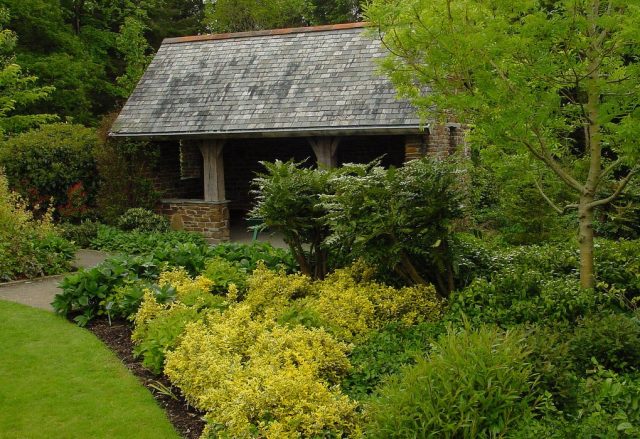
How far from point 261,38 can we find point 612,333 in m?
12.8

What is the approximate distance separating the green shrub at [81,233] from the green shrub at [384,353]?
8.99 meters

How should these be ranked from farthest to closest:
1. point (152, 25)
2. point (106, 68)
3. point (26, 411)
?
point (152, 25)
point (106, 68)
point (26, 411)

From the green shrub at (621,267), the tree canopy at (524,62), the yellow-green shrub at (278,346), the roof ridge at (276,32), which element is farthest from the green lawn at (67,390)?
the roof ridge at (276,32)

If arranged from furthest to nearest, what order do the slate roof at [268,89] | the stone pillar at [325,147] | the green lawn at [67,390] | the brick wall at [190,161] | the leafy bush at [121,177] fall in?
the brick wall at [190,161], the leafy bush at [121,177], the stone pillar at [325,147], the slate roof at [268,89], the green lawn at [67,390]

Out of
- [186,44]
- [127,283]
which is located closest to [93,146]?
[186,44]

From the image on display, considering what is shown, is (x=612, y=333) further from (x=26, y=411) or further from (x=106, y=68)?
(x=106, y=68)

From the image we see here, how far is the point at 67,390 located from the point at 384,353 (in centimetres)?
304

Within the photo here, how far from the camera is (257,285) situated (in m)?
7.52

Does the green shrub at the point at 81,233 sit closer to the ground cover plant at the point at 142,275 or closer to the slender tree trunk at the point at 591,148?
the ground cover plant at the point at 142,275

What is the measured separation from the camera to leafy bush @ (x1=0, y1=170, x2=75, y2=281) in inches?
395

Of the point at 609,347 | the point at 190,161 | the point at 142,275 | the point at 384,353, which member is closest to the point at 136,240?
the point at 142,275

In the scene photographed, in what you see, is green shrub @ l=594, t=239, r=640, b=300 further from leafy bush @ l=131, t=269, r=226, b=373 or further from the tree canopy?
leafy bush @ l=131, t=269, r=226, b=373

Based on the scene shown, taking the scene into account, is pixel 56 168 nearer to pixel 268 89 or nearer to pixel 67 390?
pixel 268 89

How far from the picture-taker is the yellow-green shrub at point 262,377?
440cm
